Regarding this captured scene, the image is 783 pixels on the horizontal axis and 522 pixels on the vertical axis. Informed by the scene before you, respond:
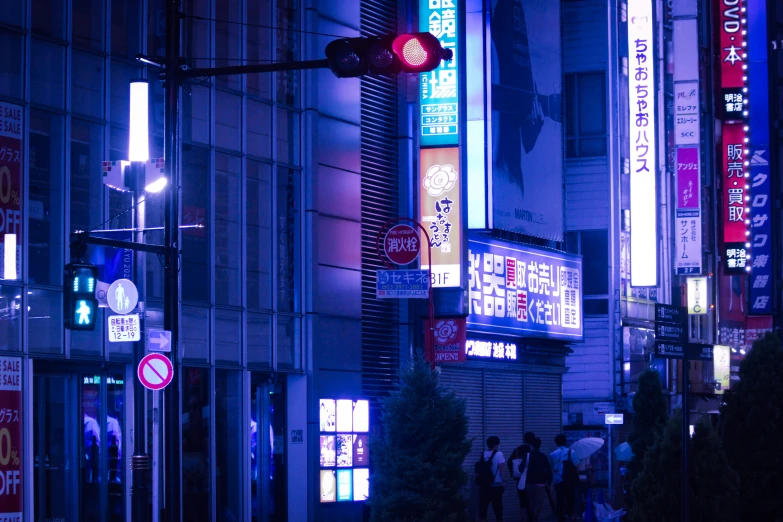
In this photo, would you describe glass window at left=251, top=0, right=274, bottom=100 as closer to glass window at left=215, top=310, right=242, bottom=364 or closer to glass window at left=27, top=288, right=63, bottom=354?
glass window at left=215, top=310, right=242, bottom=364

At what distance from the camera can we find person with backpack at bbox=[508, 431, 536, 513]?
2928cm

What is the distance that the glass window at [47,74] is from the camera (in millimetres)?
21328

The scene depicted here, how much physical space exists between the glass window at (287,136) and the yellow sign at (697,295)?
81.5 ft

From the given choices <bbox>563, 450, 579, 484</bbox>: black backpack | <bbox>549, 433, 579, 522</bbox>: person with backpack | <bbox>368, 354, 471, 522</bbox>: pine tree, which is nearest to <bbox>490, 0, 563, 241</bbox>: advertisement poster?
<bbox>549, 433, 579, 522</bbox>: person with backpack

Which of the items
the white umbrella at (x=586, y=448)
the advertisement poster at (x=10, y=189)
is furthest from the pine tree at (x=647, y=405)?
the advertisement poster at (x=10, y=189)

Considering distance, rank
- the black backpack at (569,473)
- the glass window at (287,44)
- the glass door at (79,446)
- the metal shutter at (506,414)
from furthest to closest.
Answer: the metal shutter at (506,414) < the black backpack at (569,473) < the glass window at (287,44) < the glass door at (79,446)

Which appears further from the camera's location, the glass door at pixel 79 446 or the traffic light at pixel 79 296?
the glass door at pixel 79 446

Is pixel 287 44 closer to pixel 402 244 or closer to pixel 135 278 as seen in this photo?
pixel 402 244

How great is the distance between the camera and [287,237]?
26828 millimetres

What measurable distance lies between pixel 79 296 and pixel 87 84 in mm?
5840

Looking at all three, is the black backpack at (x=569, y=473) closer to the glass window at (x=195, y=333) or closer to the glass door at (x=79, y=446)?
the glass window at (x=195, y=333)

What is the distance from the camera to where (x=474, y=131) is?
30.8m

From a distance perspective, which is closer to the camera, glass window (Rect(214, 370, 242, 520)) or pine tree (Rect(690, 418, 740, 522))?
pine tree (Rect(690, 418, 740, 522))

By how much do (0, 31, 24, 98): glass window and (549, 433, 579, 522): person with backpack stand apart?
14997mm
